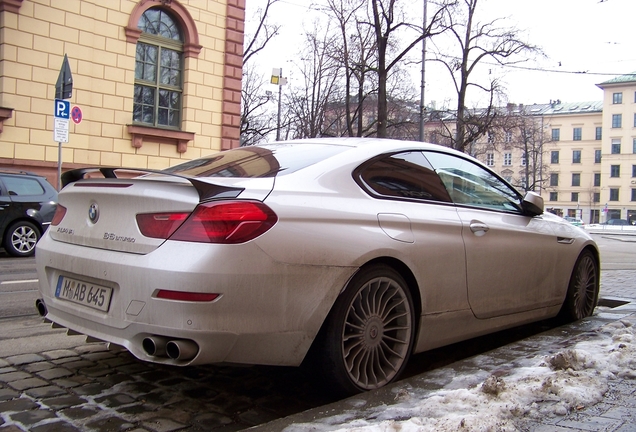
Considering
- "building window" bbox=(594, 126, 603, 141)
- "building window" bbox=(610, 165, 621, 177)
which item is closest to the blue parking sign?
"building window" bbox=(610, 165, 621, 177)

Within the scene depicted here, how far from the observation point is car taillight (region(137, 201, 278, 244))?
111 inches

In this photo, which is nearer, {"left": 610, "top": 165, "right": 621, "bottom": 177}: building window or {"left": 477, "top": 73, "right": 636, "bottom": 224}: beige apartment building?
{"left": 477, "top": 73, "right": 636, "bottom": 224}: beige apartment building

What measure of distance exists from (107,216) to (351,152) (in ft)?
4.55

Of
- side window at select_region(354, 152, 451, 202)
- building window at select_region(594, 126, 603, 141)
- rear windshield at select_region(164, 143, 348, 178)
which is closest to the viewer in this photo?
rear windshield at select_region(164, 143, 348, 178)

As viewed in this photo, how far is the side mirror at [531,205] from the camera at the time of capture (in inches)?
187

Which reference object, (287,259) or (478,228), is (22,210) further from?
(287,259)

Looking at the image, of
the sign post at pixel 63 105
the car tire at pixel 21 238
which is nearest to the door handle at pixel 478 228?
the car tire at pixel 21 238

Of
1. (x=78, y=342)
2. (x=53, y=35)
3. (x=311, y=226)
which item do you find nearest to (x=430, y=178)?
(x=311, y=226)

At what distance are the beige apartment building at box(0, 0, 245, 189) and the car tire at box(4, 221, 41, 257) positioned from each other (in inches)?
98.2

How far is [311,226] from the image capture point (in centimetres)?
306

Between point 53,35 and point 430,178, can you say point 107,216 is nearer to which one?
point 430,178

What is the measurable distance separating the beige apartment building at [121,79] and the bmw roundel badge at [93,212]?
10.6 metres

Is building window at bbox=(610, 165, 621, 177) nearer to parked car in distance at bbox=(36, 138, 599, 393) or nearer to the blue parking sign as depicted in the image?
the blue parking sign

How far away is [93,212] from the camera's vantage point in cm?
329
